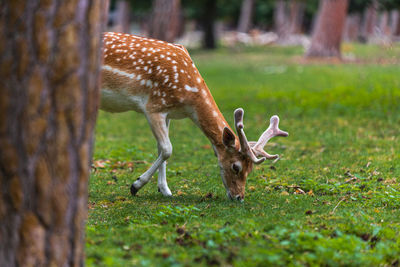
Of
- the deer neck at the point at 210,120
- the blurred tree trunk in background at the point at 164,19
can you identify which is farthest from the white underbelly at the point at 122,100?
the blurred tree trunk in background at the point at 164,19

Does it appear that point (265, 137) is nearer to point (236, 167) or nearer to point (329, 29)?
point (236, 167)

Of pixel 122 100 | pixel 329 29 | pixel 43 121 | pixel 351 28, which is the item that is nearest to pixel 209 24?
pixel 329 29

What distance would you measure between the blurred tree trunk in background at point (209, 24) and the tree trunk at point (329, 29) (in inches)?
456

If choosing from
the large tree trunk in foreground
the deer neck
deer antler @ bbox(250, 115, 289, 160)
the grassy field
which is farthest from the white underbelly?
the large tree trunk in foreground

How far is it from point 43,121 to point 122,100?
112 inches

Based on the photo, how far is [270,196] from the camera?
5684 mm

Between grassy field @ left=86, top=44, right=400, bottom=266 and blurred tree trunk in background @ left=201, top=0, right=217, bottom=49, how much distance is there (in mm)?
22759

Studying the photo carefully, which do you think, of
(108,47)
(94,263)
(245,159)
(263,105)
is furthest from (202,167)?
(263,105)

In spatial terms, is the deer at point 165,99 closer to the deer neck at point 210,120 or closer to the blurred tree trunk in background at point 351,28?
the deer neck at point 210,120

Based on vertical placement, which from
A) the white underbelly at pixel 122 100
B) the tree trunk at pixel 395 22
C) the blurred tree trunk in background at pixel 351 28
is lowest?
the blurred tree trunk in background at pixel 351 28

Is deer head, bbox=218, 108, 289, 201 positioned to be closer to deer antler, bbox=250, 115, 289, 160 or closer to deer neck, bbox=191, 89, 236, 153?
deer antler, bbox=250, 115, 289, 160

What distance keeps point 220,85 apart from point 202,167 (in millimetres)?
8868

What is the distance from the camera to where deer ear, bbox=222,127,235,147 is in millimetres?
5414

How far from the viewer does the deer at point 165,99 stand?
5.61 m
